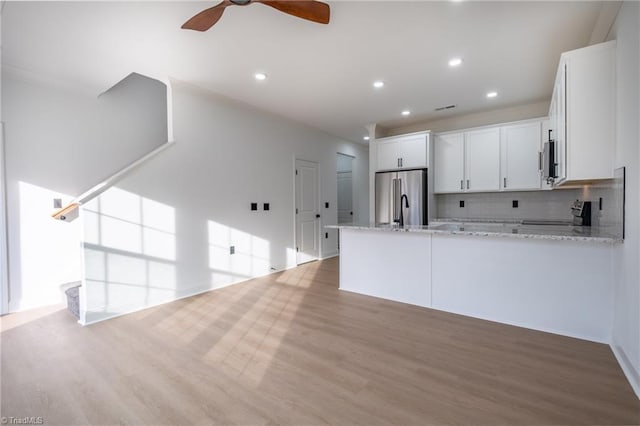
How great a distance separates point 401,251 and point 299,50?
7.79ft

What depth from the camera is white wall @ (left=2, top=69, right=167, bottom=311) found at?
10.6 ft

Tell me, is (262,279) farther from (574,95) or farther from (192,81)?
(574,95)

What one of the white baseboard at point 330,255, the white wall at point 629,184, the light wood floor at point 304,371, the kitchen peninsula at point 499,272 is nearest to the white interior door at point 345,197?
the white baseboard at point 330,255

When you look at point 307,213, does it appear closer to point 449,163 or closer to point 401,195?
point 401,195

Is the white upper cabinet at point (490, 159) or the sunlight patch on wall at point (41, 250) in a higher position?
the white upper cabinet at point (490, 159)

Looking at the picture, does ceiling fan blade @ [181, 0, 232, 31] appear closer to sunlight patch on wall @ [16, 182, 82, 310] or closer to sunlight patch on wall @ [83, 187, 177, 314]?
sunlight patch on wall @ [83, 187, 177, 314]

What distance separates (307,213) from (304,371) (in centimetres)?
378

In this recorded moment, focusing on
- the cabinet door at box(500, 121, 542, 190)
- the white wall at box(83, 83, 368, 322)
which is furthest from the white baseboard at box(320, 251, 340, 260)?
the cabinet door at box(500, 121, 542, 190)

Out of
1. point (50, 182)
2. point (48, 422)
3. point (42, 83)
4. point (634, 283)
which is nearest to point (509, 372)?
point (634, 283)

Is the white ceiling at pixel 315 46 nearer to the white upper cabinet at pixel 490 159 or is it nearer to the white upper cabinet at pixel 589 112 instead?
the white upper cabinet at pixel 589 112

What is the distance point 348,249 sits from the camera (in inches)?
153

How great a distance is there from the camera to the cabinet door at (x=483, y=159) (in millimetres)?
4573

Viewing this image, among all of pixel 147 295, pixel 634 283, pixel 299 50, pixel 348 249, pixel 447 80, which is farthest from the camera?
pixel 348 249

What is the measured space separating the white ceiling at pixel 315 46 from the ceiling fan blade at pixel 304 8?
29cm
